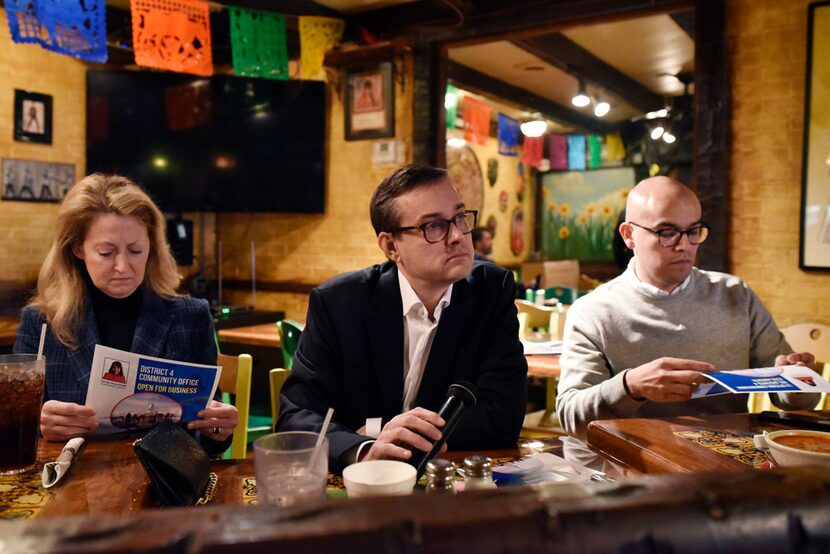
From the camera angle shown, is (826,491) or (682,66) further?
(682,66)

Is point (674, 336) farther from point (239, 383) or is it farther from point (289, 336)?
point (289, 336)

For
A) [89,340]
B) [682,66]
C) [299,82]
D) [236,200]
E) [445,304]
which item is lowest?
[89,340]

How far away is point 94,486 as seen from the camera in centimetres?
121

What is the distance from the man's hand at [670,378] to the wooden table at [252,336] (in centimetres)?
309

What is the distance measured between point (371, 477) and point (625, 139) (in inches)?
415

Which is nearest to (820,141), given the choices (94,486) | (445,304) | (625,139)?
(445,304)

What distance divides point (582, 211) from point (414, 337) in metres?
10.2

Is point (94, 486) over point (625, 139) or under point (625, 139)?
under

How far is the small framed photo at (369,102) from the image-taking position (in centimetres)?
543

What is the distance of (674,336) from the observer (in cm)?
217

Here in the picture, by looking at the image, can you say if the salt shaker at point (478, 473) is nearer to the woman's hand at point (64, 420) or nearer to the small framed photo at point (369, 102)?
the woman's hand at point (64, 420)

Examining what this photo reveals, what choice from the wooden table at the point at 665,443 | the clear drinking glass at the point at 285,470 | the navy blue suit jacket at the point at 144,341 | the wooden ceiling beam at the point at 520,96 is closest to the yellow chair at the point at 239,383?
the navy blue suit jacket at the point at 144,341

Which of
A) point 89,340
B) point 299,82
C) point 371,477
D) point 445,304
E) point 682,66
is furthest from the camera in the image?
point 682,66

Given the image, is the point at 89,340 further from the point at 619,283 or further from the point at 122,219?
the point at 619,283
